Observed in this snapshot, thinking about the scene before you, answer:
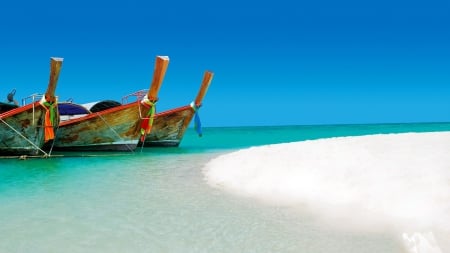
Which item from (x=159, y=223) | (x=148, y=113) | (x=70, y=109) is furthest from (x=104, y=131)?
(x=159, y=223)

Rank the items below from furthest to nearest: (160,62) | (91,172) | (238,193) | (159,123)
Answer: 1. (159,123)
2. (160,62)
3. (91,172)
4. (238,193)

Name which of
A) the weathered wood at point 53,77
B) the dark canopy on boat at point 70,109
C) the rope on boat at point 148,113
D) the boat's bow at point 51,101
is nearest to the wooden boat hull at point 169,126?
the rope on boat at point 148,113

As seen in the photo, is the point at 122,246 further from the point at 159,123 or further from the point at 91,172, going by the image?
the point at 159,123

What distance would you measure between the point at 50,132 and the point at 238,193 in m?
9.57

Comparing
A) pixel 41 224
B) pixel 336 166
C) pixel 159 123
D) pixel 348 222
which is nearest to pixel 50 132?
pixel 159 123

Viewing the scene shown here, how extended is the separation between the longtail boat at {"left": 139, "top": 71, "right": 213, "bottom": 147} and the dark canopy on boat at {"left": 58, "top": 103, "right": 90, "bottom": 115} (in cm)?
339

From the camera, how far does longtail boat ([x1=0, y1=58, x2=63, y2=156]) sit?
41.8 ft

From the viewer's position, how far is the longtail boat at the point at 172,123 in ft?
57.5

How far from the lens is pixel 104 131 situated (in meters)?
15.5

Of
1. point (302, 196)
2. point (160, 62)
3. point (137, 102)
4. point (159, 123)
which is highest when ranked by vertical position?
point (160, 62)

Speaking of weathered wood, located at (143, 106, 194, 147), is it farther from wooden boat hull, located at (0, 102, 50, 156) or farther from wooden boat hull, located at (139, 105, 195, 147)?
wooden boat hull, located at (0, 102, 50, 156)

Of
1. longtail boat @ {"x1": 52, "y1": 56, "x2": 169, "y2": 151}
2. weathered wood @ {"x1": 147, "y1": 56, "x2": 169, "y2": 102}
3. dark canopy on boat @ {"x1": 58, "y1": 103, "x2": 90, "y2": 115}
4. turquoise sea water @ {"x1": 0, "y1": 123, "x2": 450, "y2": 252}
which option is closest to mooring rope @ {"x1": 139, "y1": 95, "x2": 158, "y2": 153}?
longtail boat @ {"x1": 52, "y1": 56, "x2": 169, "y2": 151}

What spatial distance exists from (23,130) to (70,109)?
5332mm

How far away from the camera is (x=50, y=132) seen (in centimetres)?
1303
